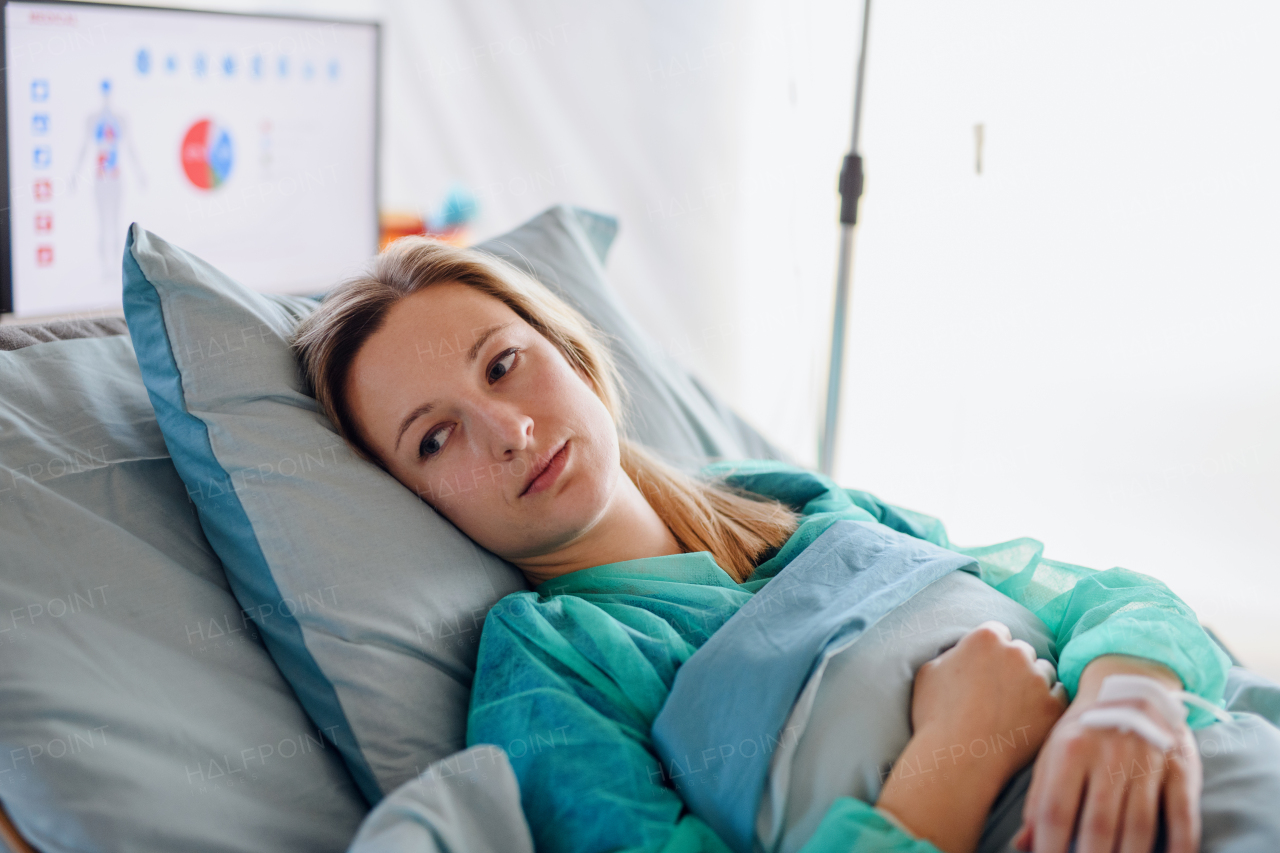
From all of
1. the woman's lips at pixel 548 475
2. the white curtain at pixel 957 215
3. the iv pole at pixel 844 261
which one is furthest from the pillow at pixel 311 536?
the white curtain at pixel 957 215

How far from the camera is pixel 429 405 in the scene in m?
0.98

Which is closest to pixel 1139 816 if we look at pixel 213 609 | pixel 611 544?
pixel 611 544

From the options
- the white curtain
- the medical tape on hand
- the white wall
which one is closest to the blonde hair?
the medical tape on hand

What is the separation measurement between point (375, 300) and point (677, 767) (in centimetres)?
58

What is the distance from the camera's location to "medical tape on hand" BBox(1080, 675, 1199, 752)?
734 mm

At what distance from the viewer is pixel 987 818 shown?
82 centimetres

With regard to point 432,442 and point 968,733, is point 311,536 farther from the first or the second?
point 968,733

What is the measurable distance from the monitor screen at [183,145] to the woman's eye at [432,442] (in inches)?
31.2

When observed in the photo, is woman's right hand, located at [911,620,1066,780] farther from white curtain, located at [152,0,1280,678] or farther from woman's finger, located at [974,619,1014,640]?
white curtain, located at [152,0,1280,678]

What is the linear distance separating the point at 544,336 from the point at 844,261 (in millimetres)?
847

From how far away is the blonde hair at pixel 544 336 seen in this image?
1036mm

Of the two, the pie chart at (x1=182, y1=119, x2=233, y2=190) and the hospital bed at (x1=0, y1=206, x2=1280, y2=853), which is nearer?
the hospital bed at (x1=0, y1=206, x2=1280, y2=853)

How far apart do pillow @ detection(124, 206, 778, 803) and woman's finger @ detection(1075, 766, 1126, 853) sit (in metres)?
0.53

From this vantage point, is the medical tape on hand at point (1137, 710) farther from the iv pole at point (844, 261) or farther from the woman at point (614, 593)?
the iv pole at point (844, 261)
